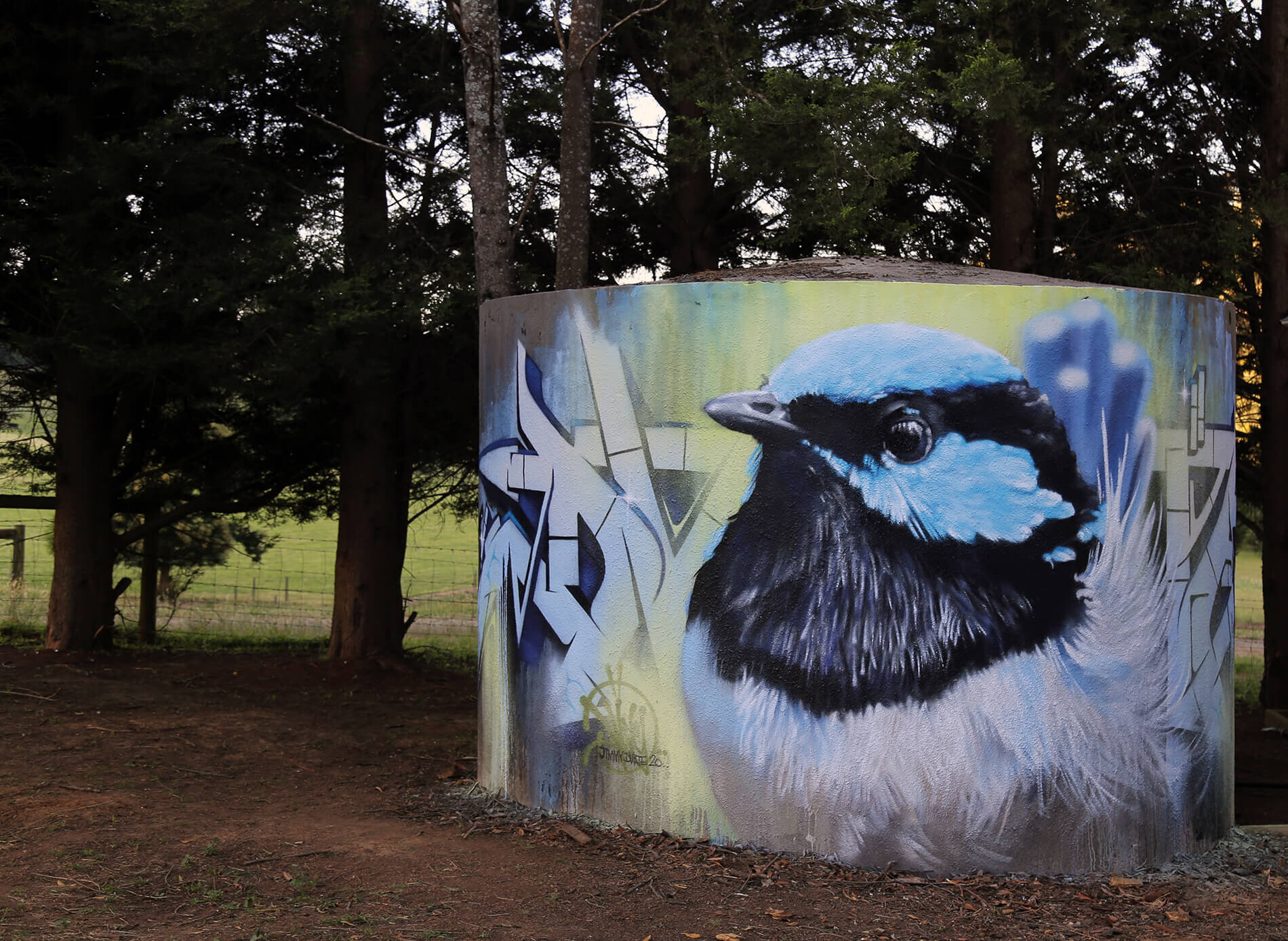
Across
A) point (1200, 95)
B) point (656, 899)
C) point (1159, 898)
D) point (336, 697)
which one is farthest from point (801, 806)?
point (1200, 95)

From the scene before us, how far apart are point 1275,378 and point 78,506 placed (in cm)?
1144

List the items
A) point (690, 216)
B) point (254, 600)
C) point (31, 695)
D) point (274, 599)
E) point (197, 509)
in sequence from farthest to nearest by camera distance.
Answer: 1. point (274, 599)
2. point (254, 600)
3. point (197, 509)
4. point (690, 216)
5. point (31, 695)

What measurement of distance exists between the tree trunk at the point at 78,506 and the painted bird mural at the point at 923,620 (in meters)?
8.65

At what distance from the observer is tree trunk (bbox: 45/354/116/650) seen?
39.7ft

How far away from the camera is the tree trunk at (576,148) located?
8406mm

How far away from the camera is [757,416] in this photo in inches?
228

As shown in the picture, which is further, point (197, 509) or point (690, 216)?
point (197, 509)

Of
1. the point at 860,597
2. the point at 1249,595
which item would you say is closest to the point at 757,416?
the point at 860,597

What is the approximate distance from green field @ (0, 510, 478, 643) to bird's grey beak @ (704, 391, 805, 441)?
9275 millimetres

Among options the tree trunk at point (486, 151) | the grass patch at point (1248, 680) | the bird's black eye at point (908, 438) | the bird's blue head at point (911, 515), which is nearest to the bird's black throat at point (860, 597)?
the bird's blue head at point (911, 515)

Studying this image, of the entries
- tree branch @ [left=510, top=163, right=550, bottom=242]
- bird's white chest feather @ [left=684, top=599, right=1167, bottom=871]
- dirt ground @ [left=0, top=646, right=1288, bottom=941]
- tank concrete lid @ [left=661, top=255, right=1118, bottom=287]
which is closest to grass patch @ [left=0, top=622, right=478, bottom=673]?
tree branch @ [left=510, top=163, right=550, bottom=242]

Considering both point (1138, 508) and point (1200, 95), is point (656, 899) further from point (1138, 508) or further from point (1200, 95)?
point (1200, 95)

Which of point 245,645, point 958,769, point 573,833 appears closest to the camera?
point 958,769

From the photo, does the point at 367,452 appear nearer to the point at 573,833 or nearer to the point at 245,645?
the point at 245,645
